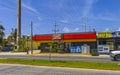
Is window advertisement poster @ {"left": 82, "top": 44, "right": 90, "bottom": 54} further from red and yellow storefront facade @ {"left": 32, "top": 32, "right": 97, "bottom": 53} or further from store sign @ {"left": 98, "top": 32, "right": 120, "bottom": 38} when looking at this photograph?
store sign @ {"left": 98, "top": 32, "right": 120, "bottom": 38}

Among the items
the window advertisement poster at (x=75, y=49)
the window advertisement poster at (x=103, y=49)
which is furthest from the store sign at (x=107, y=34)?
the window advertisement poster at (x=75, y=49)

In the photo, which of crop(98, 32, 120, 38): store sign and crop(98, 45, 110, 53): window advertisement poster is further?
crop(98, 45, 110, 53): window advertisement poster

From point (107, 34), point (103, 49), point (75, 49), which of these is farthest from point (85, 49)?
point (107, 34)

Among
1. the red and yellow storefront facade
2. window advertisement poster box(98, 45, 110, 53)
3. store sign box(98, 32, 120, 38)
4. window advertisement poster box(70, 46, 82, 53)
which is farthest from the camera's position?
window advertisement poster box(70, 46, 82, 53)

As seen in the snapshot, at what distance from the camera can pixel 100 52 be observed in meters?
59.4

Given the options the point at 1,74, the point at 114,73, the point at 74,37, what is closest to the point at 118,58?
the point at 114,73

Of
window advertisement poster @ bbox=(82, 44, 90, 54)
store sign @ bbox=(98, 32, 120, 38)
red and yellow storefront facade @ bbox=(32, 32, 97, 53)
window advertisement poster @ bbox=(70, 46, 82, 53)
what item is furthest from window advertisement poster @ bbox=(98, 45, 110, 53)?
window advertisement poster @ bbox=(70, 46, 82, 53)

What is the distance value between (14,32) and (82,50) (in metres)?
78.8

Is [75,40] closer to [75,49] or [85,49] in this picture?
[75,49]

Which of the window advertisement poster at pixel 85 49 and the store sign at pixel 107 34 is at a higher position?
the store sign at pixel 107 34

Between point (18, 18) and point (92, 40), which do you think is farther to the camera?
point (18, 18)

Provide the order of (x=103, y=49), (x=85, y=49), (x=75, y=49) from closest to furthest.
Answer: (x=103, y=49) → (x=85, y=49) → (x=75, y=49)

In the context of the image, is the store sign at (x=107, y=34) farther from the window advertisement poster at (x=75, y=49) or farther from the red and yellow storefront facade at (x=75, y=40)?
the window advertisement poster at (x=75, y=49)

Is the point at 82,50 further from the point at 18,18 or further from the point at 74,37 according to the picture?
the point at 18,18
